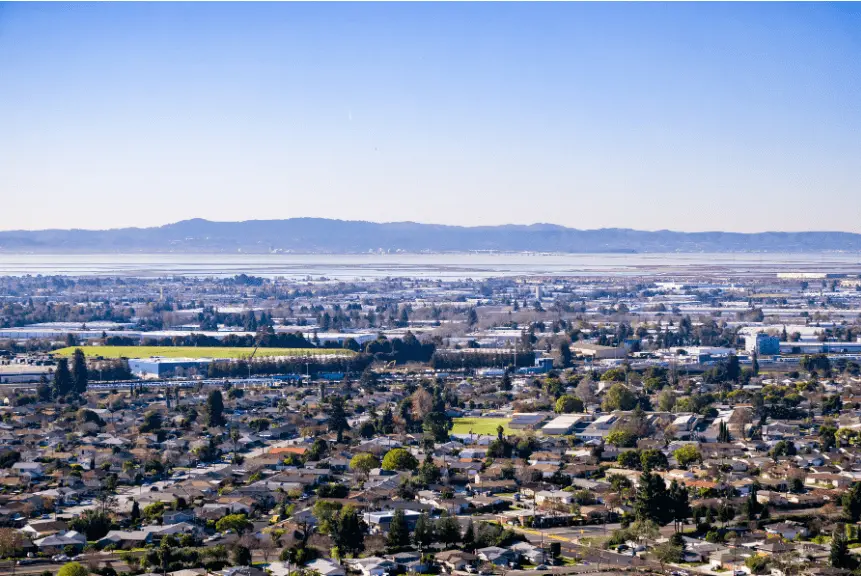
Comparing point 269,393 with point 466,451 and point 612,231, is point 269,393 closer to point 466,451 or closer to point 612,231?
point 466,451

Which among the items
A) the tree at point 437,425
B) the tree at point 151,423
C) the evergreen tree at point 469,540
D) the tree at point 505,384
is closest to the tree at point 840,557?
the evergreen tree at point 469,540

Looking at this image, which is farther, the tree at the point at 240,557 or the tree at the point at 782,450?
the tree at the point at 782,450

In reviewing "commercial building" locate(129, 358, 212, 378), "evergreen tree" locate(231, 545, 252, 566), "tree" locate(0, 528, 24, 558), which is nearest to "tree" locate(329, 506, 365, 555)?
"evergreen tree" locate(231, 545, 252, 566)

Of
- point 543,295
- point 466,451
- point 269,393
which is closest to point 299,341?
point 269,393

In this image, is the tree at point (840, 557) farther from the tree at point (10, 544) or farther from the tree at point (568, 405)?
the tree at point (568, 405)

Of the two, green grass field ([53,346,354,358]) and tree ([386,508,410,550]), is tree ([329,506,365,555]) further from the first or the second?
green grass field ([53,346,354,358])

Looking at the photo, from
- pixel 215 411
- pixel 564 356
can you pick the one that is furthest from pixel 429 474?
pixel 564 356

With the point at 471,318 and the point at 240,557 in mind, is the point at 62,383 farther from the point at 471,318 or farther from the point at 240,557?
the point at 471,318
